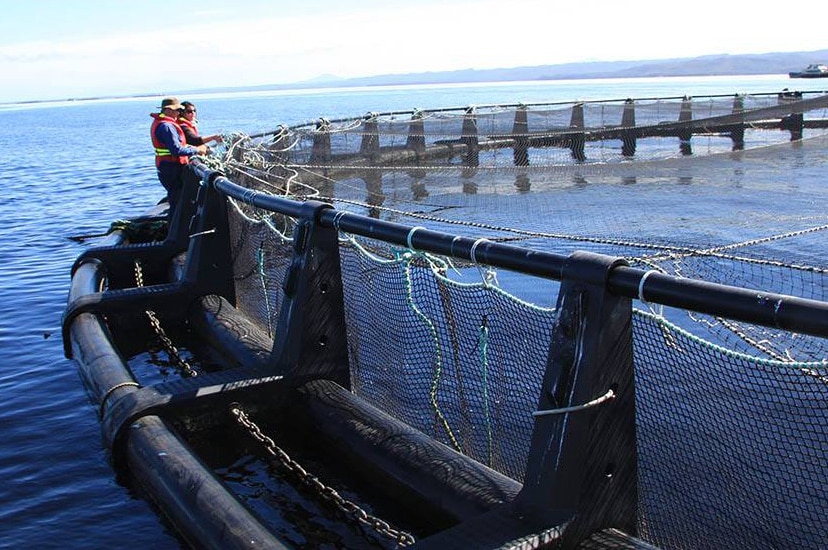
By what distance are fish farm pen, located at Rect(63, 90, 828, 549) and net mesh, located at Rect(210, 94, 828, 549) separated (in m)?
0.05

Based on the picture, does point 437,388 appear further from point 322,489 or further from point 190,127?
point 190,127

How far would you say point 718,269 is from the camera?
9914mm

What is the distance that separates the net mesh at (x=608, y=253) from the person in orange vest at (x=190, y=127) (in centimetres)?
71

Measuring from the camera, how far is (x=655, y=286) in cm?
282

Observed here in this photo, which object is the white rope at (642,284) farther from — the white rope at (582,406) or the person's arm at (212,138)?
the person's arm at (212,138)

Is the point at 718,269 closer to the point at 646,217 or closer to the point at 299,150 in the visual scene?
the point at 646,217

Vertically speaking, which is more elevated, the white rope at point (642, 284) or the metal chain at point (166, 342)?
the white rope at point (642, 284)

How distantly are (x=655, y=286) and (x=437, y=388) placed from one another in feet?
6.83

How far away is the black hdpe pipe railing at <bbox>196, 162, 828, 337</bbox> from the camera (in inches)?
96.8

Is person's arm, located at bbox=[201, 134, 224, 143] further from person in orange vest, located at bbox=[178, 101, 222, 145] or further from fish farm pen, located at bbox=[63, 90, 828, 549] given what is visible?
fish farm pen, located at bbox=[63, 90, 828, 549]

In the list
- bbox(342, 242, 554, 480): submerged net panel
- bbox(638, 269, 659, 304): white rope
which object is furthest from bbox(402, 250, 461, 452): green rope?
bbox(638, 269, 659, 304): white rope

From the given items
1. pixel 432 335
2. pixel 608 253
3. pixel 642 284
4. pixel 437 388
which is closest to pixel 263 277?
pixel 437 388

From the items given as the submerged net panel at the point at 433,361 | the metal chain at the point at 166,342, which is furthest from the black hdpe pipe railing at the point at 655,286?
the metal chain at the point at 166,342

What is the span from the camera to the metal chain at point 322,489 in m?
3.76
